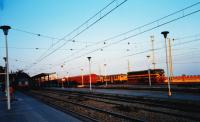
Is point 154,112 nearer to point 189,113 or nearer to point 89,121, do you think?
point 189,113

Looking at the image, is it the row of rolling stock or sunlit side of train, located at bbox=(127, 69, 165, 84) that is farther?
the row of rolling stock

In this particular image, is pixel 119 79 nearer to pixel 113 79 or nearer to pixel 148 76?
pixel 113 79

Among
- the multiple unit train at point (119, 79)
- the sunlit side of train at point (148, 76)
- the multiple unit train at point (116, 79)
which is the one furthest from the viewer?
the multiple unit train at point (116, 79)

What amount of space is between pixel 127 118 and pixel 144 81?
36.0m

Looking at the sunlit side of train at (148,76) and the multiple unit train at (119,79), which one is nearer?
the sunlit side of train at (148,76)

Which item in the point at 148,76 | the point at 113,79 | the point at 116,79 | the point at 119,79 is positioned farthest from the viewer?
the point at 113,79

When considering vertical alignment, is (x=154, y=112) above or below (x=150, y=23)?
below

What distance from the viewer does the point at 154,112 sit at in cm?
1459

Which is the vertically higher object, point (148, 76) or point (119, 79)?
point (148, 76)

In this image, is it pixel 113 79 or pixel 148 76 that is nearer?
pixel 148 76

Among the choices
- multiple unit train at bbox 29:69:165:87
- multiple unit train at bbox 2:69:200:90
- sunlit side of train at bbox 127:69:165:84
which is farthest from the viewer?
multiple unit train at bbox 29:69:165:87

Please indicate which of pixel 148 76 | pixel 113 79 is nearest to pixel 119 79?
pixel 113 79

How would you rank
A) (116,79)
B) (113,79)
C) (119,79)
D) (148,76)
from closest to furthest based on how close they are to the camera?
1. (148,76)
2. (119,79)
3. (116,79)
4. (113,79)

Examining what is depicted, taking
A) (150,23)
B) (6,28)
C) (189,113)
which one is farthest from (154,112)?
(6,28)
